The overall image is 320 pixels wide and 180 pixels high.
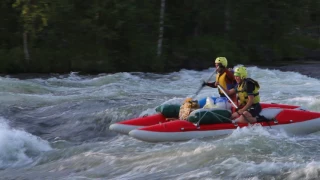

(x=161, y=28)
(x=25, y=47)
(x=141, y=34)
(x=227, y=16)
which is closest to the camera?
(x=25, y=47)

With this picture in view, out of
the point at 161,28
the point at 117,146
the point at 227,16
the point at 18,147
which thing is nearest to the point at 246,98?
the point at 117,146

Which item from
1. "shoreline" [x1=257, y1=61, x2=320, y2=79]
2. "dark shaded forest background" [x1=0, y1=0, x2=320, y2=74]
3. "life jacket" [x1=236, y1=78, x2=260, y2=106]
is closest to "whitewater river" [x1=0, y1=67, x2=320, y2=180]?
"life jacket" [x1=236, y1=78, x2=260, y2=106]

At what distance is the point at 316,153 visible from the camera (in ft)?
28.5

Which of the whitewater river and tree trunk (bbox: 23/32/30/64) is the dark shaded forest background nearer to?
tree trunk (bbox: 23/32/30/64)

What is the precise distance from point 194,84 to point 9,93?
565cm

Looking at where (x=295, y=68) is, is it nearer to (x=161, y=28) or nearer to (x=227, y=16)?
(x=227, y=16)

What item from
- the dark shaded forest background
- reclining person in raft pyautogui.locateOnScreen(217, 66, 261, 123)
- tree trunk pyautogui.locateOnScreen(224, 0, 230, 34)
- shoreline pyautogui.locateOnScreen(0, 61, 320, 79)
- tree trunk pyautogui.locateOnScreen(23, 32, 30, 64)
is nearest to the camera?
reclining person in raft pyautogui.locateOnScreen(217, 66, 261, 123)

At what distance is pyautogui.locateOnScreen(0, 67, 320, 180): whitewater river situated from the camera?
799 centimetres

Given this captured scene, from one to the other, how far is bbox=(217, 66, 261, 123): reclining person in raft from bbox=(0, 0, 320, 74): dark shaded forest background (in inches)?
451

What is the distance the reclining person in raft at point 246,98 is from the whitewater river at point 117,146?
0.78 ft

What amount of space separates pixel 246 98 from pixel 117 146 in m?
2.22

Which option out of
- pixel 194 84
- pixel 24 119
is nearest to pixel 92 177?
Answer: pixel 24 119

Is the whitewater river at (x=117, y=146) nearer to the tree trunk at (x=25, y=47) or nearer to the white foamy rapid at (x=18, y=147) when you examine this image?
the white foamy rapid at (x=18, y=147)

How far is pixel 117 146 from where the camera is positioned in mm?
10008
